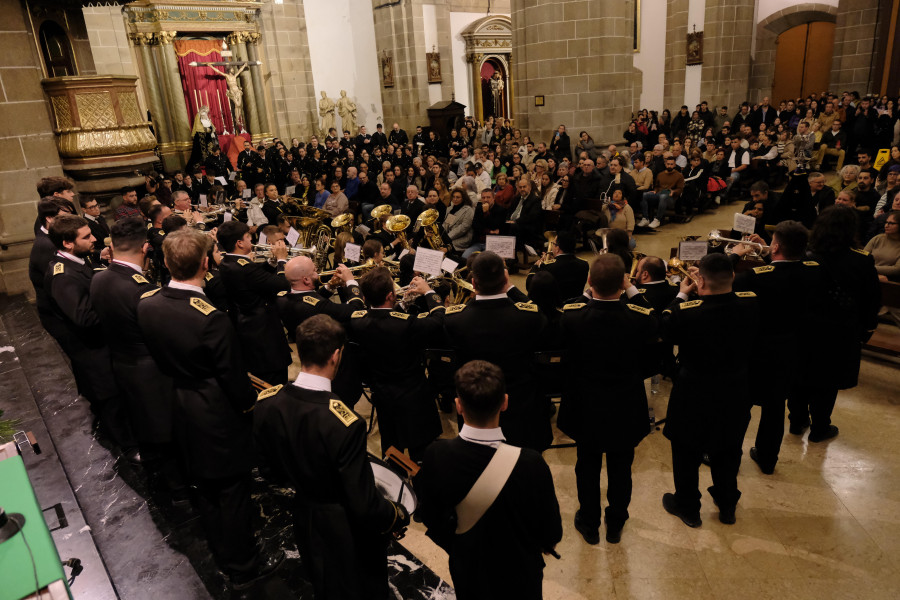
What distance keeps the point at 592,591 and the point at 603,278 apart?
1.67 m

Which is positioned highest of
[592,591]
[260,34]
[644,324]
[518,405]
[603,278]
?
[260,34]

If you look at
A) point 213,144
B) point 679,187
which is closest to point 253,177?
point 213,144

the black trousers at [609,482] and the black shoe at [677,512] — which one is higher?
the black trousers at [609,482]

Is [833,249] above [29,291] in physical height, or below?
above

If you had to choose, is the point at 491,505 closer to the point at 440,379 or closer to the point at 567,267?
the point at 440,379

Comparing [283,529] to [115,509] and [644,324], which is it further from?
[644,324]

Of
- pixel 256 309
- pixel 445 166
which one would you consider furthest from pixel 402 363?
pixel 445 166

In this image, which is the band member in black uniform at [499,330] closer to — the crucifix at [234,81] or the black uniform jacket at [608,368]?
the black uniform jacket at [608,368]

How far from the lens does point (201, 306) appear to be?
107 inches

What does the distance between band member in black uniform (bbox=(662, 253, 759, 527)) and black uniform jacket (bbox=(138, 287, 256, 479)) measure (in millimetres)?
2299

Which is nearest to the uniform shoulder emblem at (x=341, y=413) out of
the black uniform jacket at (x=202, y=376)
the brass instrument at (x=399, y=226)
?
the black uniform jacket at (x=202, y=376)

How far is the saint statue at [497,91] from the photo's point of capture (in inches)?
749

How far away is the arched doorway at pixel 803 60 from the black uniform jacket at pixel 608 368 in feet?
58.0

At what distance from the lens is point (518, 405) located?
3238mm
